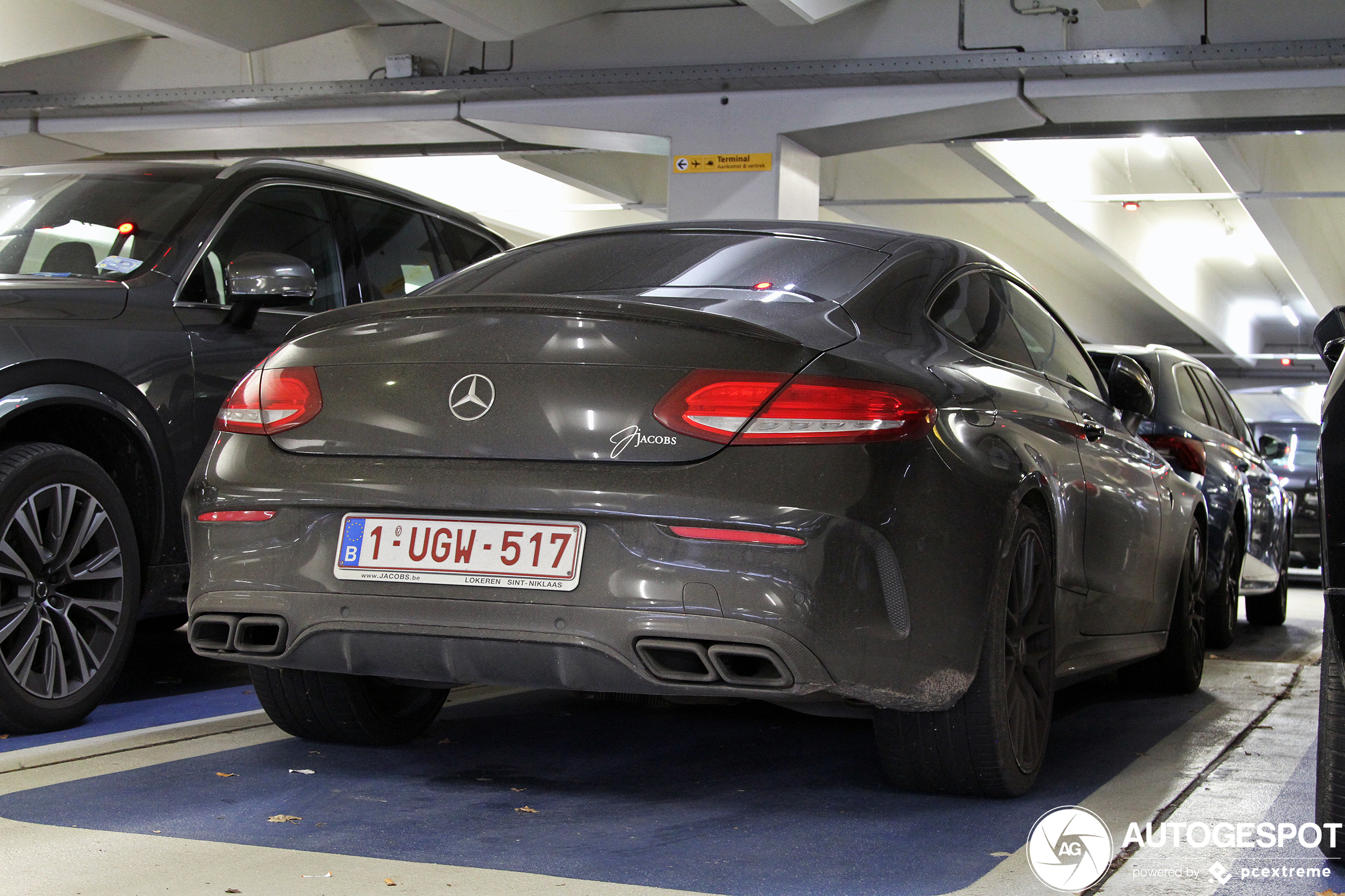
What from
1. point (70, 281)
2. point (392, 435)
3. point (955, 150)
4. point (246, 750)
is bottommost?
point (246, 750)

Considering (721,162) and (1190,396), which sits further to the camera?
(721,162)

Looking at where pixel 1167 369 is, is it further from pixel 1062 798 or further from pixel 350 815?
pixel 350 815

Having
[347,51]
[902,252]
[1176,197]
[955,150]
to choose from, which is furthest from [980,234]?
[902,252]

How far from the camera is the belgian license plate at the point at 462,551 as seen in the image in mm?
2848

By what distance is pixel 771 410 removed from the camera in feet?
9.27

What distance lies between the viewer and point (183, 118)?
41.7ft

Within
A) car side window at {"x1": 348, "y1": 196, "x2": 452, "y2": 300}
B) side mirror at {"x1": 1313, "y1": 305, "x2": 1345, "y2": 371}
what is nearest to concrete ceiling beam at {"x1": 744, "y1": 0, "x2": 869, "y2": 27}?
car side window at {"x1": 348, "y1": 196, "x2": 452, "y2": 300}

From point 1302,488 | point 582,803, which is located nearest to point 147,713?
point 582,803

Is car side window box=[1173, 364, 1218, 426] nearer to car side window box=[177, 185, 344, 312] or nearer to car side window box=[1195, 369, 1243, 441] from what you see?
car side window box=[1195, 369, 1243, 441]

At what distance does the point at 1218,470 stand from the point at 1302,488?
961 centimetres

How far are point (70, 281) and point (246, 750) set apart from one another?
154cm

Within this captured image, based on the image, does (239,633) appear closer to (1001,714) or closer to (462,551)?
(462,551)

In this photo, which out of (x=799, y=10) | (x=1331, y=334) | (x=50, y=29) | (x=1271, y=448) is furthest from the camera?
(x=50, y=29)

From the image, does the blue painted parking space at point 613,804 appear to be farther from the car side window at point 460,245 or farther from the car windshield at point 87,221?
the car side window at point 460,245
